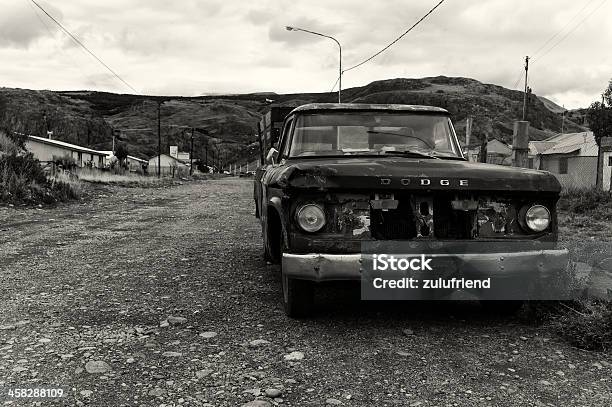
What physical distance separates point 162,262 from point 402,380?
13.9 feet

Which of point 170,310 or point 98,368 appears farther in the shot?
point 170,310

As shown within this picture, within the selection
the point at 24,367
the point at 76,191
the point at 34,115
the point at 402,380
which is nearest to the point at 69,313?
the point at 24,367

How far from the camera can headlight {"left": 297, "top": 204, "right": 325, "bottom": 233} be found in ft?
12.6

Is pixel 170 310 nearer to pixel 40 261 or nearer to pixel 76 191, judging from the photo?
pixel 40 261

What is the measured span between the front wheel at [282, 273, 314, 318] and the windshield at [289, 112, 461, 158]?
4.33ft

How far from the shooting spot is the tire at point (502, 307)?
435cm

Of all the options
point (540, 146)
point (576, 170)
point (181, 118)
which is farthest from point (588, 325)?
point (181, 118)

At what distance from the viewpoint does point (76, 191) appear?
18250 millimetres

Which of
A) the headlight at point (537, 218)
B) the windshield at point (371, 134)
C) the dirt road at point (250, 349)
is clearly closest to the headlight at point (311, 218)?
the dirt road at point (250, 349)

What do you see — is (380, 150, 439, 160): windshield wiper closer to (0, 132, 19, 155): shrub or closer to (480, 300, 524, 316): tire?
(480, 300, 524, 316): tire

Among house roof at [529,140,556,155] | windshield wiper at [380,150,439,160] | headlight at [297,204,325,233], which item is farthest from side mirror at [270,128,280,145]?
house roof at [529,140,556,155]

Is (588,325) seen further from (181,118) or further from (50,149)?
(181,118)

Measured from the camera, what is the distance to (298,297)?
4.18 meters

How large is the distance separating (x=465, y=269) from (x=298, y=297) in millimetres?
1219
